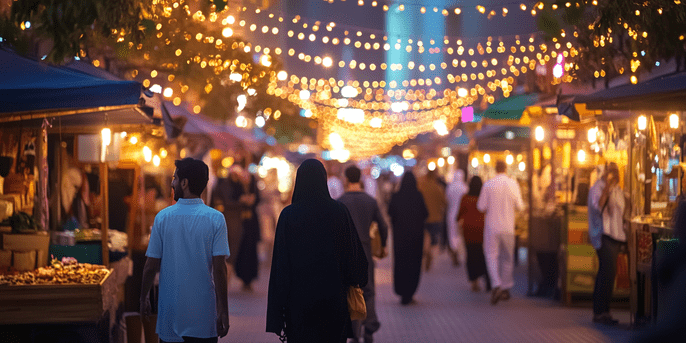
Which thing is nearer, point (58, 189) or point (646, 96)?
point (646, 96)

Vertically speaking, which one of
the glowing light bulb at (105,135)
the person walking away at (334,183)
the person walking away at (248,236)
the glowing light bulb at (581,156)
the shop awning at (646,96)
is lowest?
the person walking away at (248,236)

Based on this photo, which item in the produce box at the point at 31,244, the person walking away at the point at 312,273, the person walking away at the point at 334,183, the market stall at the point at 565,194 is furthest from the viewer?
the person walking away at the point at 334,183

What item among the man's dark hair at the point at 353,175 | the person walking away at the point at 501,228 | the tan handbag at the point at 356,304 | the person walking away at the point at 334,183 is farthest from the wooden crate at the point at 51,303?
the person walking away at the point at 334,183

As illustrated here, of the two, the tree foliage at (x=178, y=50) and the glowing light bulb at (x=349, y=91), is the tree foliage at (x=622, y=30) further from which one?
the glowing light bulb at (x=349, y=91)

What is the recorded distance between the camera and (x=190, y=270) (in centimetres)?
533

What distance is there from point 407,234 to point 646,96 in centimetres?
513

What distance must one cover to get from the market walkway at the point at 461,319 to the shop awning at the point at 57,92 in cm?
346

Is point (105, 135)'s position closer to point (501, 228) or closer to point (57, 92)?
point (57, 92)

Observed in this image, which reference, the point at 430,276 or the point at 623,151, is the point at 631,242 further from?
the point at 430,276

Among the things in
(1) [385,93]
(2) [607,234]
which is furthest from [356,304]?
(1) [385,93]

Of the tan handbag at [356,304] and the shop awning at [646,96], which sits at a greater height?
the shop awning at [646,96]

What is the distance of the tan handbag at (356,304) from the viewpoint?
18.2ft

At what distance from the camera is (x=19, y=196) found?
9125 mm

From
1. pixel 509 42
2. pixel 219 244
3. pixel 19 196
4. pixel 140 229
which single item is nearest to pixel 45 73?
pixel 19 196
